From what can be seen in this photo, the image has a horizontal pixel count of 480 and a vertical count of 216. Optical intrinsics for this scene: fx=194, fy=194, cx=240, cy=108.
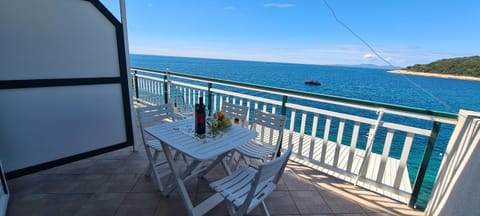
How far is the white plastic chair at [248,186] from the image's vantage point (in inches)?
42.6

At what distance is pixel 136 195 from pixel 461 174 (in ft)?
8.93

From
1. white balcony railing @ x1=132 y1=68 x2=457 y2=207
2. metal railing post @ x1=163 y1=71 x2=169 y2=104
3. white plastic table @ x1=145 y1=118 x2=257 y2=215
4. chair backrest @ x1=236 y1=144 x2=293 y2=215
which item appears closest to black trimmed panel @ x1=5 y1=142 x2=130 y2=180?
white plastic table @ x1=145 y1=118 x2=257 y2=215

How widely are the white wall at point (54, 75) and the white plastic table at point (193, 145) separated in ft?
4.31

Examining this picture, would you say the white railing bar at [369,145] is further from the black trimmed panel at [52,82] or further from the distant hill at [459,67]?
the distant hill at [459,67]

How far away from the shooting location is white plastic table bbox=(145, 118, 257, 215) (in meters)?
1.42

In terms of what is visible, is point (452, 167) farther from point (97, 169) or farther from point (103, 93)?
point (103, 93)

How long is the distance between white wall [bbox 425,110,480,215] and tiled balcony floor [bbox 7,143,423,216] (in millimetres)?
376

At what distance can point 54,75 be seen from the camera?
6.97ft

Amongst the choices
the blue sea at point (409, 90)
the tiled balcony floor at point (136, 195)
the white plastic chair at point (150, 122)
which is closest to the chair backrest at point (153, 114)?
the white plastic chair at point (150, 122)

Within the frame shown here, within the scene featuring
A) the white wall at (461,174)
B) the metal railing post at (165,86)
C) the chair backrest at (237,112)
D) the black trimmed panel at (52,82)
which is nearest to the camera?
the white wall at (461,174)

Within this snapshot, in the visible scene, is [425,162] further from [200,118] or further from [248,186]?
[200,118]

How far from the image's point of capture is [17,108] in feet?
6.49

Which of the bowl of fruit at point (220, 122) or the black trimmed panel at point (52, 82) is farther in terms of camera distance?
the black trimmed panel at point (52, 82)

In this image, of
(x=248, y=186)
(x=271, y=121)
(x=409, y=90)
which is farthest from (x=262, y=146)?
(x=409, y=90)
